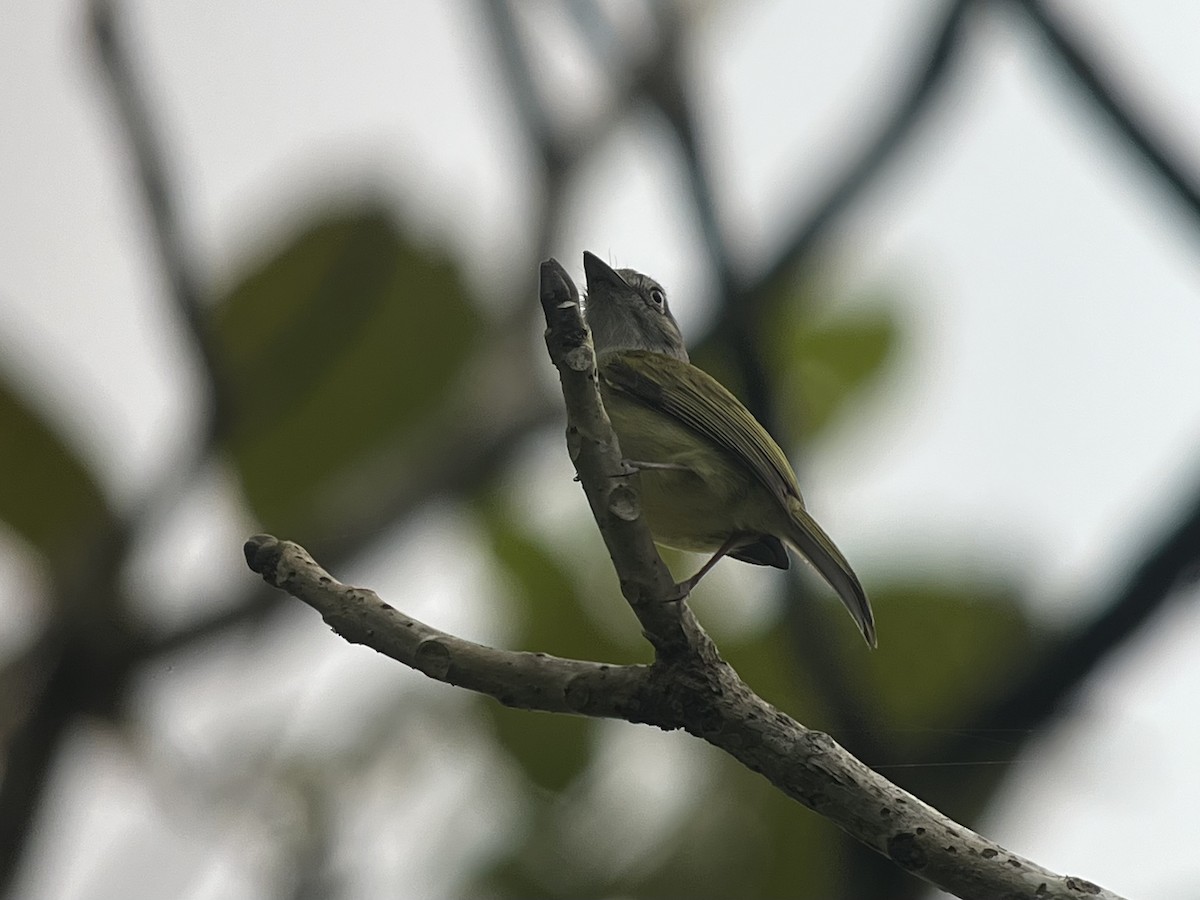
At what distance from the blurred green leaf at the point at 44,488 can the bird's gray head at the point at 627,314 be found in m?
1.33

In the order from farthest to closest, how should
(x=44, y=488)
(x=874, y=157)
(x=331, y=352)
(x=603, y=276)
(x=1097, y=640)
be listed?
(x=331, y=352), (x=44, y=488), (x=603, y=276), (x=874, y=157), (x=1097, y=640)

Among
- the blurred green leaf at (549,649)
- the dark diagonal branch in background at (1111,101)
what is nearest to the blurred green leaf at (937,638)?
the blurred green leaf at (549,649)

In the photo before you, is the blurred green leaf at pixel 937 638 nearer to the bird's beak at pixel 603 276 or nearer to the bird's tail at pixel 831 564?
the bird's tail at pixel 831 564

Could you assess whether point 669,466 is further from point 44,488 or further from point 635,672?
point 44,488

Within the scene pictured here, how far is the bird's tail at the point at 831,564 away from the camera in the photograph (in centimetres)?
228

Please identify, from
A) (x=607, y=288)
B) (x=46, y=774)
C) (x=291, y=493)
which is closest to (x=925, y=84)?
(x=607, y=288)

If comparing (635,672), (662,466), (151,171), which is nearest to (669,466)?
(662,466)

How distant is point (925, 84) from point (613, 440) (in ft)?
4.60

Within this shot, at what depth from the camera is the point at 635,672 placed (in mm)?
1752

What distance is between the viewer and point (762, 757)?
1.70 m

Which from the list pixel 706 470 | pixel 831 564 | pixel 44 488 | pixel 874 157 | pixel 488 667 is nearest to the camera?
pixel 488 667

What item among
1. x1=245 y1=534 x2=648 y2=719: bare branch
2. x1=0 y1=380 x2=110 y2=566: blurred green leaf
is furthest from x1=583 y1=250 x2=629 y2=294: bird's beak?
x1=245 y1=534 x2=648 y2=719: bare branch

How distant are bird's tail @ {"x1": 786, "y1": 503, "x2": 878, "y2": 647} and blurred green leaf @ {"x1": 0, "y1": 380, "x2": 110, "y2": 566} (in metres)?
1.85

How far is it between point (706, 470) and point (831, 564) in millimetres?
286
